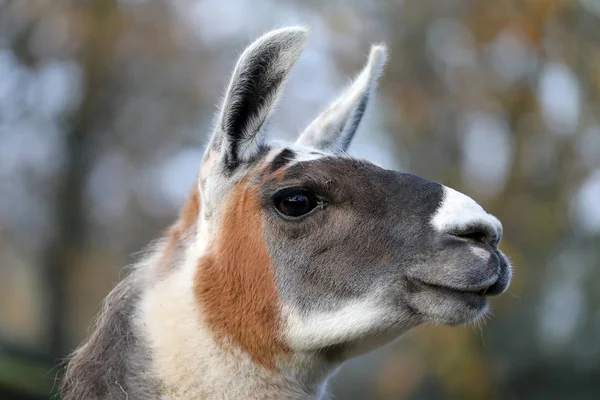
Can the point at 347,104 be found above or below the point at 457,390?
above

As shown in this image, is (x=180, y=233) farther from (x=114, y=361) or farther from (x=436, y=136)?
(x=436, y=136)

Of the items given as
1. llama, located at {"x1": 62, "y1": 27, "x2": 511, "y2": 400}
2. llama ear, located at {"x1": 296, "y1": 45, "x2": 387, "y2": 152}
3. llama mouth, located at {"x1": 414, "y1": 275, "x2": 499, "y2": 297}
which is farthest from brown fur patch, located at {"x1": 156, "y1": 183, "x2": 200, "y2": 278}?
llama mouth, located at {"x1": 414, "y1": 275, "x2": 499, "y2": 297}

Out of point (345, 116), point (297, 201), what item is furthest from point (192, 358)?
point (345, 116)

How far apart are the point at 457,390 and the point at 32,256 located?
15.7 meters

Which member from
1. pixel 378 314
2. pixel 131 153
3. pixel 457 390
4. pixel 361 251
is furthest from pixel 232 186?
pixel 131 153

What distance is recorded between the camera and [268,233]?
3965mm

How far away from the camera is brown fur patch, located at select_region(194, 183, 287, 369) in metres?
3.85

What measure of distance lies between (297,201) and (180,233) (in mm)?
937

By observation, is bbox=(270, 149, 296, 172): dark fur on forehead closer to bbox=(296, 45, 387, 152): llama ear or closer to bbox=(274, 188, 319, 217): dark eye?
bbox=(274, 188, 319, 217): dark eye

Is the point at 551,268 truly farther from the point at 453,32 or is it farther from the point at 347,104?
the point at 347,104

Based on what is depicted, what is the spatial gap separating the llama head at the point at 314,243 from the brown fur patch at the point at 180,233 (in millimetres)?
208

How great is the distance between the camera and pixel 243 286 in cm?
394

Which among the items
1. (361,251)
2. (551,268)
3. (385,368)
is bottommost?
(385,368)

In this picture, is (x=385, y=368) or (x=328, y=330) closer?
(x=328, y=330)
